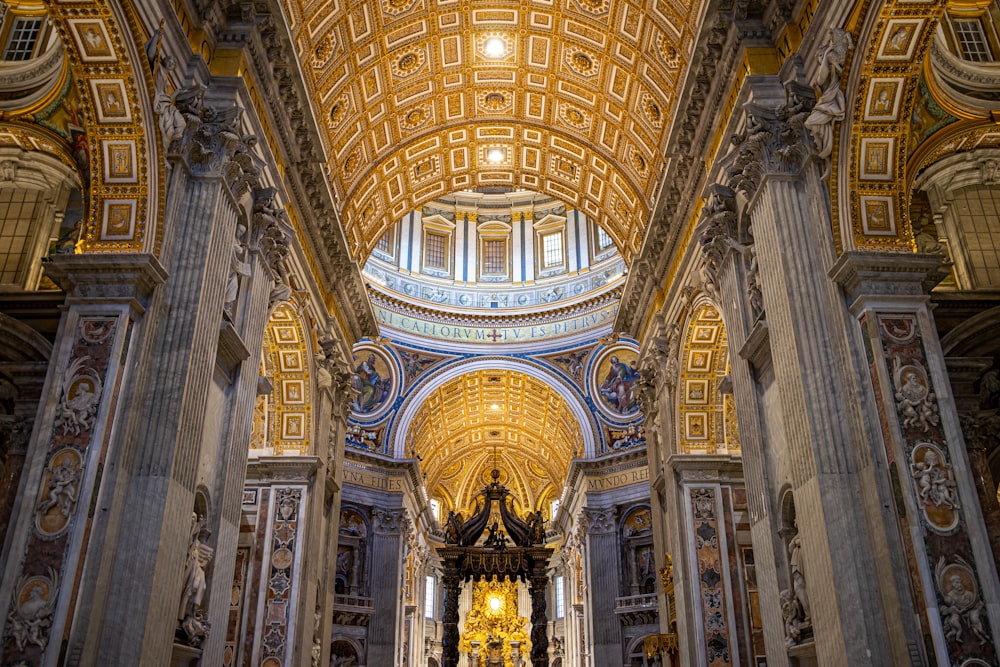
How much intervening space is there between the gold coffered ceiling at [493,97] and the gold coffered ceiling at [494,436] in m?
13.9

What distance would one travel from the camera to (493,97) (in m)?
18.1

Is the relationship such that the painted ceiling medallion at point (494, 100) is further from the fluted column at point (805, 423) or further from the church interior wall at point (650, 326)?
the fluted column at point (805, 423)

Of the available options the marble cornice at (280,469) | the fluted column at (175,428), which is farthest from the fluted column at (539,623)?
the fluted column at (175,428)

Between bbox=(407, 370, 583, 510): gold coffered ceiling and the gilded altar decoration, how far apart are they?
4934mm

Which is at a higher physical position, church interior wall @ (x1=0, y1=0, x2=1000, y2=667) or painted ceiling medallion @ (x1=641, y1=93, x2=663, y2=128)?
painted ceiling medallion @ (x1=641, y1=93, x2=663, y2=128)

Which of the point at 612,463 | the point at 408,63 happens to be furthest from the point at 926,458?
the point at 612,463

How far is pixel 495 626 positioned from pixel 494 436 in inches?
364

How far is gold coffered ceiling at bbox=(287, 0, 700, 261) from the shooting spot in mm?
14688

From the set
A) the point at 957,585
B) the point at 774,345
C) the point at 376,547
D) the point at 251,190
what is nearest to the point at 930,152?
the point at 774,345

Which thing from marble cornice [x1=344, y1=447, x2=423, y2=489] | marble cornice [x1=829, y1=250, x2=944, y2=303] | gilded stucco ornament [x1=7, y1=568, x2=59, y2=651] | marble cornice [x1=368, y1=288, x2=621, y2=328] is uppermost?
marble cornice [x1=368, y1=288, x2=621, y2=328]

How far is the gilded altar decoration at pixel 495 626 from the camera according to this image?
39.6 m

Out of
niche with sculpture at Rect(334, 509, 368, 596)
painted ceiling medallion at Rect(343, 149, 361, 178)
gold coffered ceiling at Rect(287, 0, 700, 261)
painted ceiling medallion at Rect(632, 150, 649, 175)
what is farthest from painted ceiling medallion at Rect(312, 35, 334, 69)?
niche with sculpture at Rect(334, 509, 368, 596)

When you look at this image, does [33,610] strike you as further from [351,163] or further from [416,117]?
[416,117]

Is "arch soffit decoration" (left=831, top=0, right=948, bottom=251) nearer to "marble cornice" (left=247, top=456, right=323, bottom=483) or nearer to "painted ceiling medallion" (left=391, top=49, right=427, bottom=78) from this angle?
"painted ceiling medallion" (left=391, top=49, right=427, bottom=78)
